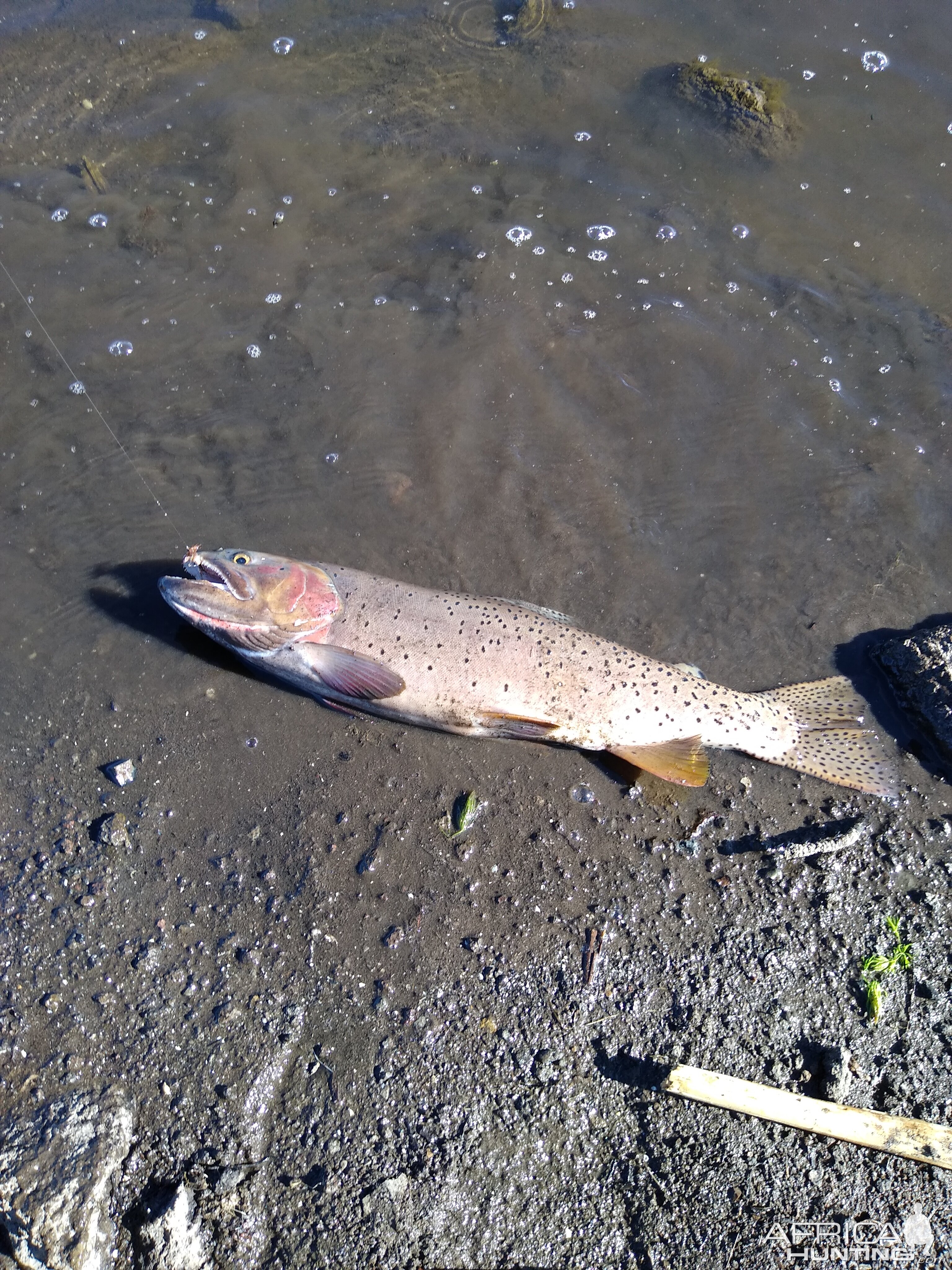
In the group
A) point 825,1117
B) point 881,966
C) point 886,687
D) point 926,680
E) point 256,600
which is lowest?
point 825,1117

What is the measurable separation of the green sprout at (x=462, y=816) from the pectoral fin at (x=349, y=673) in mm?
812

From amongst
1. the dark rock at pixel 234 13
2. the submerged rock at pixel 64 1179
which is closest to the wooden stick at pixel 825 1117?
the submerged rock at pixel 64 1179

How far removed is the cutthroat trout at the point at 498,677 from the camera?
499 cm

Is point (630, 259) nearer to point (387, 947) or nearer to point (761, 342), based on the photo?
point (761, 342)

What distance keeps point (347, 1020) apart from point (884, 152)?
26.3ft

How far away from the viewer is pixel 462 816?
499 cm

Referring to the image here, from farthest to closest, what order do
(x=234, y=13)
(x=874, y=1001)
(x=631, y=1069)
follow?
(x=234, y=13)
(x=874, y=1001)
(x=631, y=1069)

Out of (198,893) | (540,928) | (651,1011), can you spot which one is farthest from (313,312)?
(651,1011)

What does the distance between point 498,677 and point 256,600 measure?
166 centimetres

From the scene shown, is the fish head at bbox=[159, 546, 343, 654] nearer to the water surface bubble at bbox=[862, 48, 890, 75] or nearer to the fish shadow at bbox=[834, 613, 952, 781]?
the fish shadow at bbox=[834, 613, 952, 781]

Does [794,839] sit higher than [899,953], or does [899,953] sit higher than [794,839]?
[794,839]

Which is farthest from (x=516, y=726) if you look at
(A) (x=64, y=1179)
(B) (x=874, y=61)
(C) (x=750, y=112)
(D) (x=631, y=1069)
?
(B) (x=874, y=61)

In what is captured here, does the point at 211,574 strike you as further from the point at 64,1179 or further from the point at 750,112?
the point at 750,112

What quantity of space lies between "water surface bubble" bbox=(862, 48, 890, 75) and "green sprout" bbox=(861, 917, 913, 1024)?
284 inches
